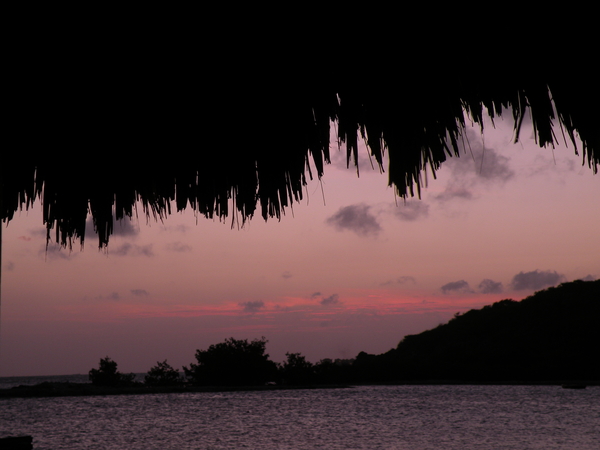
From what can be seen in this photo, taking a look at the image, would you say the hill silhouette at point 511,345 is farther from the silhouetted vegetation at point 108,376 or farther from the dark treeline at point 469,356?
the silhouetted vegetation at point 108,376

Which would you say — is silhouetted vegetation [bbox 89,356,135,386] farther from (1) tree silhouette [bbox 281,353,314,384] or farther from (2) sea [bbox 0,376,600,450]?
(1) tree silhouette [bbox 281,353,314,384]

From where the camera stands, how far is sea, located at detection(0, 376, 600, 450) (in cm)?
3896

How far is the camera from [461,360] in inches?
4316

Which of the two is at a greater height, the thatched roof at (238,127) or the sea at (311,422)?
the thatched roof at (238,127)

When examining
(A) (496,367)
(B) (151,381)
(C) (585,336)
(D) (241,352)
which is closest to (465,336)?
(A) (496,367)

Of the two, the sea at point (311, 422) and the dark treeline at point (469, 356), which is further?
the dark treeline at point (469, 356)

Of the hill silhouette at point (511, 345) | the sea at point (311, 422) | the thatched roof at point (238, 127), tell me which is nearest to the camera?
the thatched roof at point (238, 127)

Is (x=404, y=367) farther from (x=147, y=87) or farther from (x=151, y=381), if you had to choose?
(x=147, y=87)

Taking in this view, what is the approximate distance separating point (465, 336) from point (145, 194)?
400 ft

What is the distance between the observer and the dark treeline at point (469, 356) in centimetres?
8881

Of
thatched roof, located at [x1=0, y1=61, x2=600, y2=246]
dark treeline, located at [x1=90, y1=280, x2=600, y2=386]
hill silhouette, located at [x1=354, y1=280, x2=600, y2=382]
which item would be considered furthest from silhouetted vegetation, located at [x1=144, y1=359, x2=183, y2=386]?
thatched roof, located at [x1=0, y1=61, x2=600, y2=246]

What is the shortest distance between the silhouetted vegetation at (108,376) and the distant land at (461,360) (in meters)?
0.18

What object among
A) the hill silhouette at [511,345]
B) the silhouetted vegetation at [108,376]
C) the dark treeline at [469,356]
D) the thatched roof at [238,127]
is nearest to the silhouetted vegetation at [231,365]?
the dark treeline at [469,356]

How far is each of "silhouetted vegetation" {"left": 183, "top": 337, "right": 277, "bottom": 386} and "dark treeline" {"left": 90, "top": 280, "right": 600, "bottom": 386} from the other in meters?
0.15
